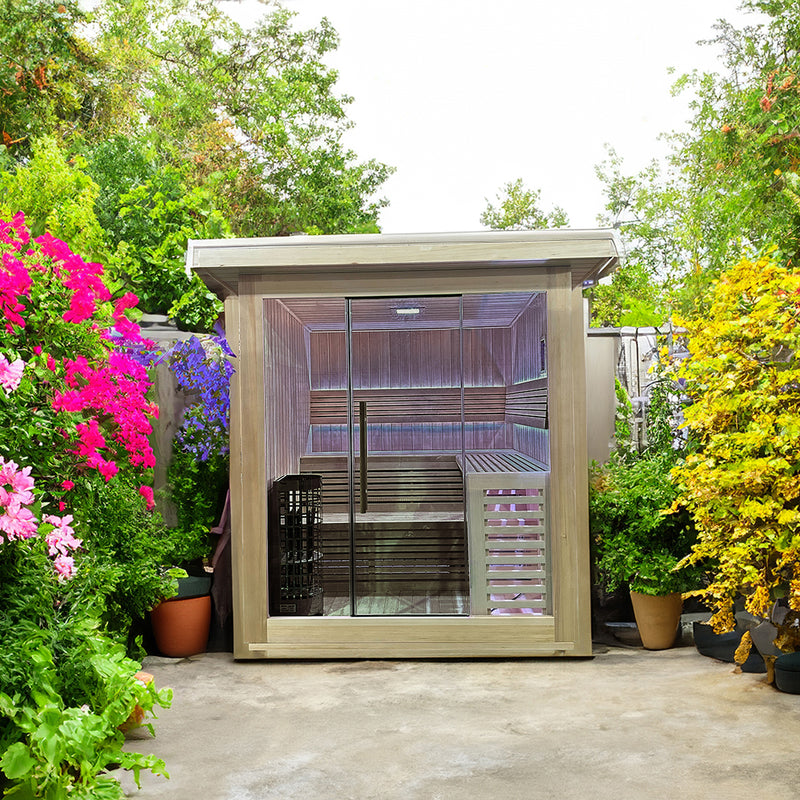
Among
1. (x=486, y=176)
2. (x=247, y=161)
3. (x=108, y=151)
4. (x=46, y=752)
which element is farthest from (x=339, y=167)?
(x=486, y=176)

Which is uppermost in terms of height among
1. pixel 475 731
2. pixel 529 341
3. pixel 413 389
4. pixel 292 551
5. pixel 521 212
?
pixel 521 212

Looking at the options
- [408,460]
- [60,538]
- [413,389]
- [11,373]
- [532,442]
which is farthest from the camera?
[413,389]

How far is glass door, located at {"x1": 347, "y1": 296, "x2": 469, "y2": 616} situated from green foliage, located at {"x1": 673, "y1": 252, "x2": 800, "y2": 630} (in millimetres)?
1750

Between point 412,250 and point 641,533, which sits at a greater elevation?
point 412,250

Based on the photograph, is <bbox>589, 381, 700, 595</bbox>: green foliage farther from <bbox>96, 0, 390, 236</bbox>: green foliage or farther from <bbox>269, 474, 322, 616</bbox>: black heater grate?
<bbox>96, 0, 390, 236</bbox>: green foliage

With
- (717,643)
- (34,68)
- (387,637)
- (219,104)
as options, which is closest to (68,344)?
(387,637)

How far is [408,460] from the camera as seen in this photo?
339 inches

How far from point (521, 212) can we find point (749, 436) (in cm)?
2371

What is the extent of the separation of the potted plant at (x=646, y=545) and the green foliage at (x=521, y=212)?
2167cm

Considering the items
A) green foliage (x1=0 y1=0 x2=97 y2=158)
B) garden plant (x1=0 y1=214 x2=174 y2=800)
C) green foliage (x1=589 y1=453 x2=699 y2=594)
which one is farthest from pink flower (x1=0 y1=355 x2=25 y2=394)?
green foliage (x1=0 y1=0 x2=97 y2=158)

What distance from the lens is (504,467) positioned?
704cm

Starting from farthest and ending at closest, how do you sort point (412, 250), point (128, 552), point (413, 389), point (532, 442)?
point (413, 389) → point (532, 442) → point (412, 250) → point (128, 552)

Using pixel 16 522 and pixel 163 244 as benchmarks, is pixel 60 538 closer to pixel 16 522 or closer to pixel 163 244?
pixel 16 522

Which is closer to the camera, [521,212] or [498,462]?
[498,462]
